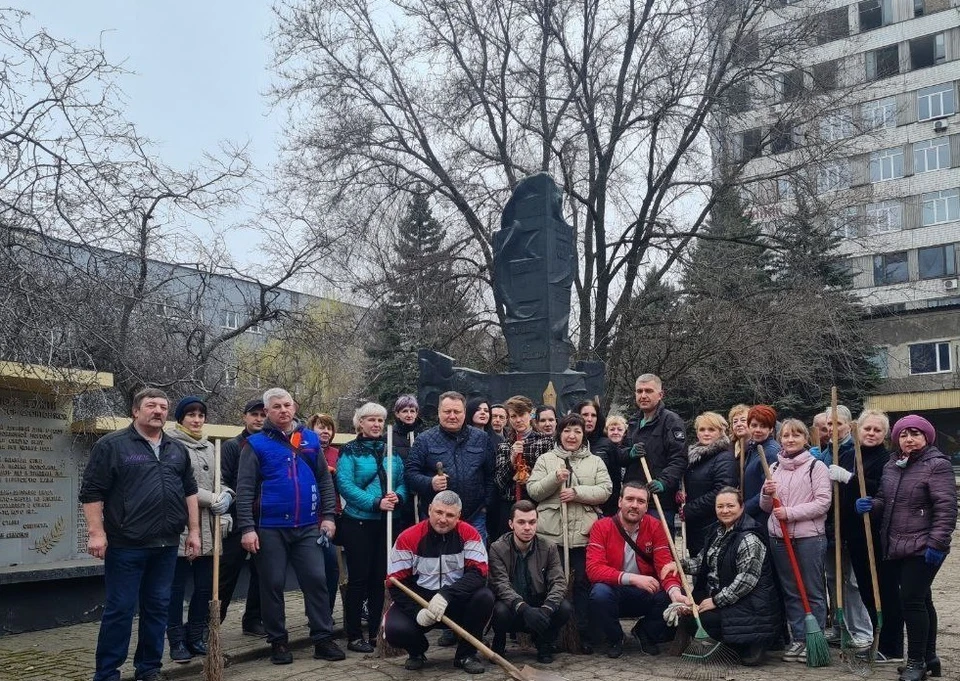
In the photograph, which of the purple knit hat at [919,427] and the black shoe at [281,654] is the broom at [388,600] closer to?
the black shoe at [281,654]

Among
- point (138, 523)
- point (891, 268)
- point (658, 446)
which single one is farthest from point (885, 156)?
point (138, 523)

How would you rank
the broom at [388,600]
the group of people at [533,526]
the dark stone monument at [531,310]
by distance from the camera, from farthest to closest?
1. the dark stone monument at [531,310]
2. the broom at [388,600]
3. the group of people at [533,526]

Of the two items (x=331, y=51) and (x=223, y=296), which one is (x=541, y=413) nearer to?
(x=223, y=296)

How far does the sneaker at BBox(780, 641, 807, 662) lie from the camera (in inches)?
256

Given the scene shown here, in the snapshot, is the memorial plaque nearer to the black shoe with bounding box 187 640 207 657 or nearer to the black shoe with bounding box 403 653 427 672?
the black shoe with bounding box 187 640 207 657

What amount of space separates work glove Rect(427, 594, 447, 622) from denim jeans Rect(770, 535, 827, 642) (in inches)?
95.5

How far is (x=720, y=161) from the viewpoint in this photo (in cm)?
1994

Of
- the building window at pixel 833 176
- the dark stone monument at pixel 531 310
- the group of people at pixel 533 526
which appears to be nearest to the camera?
the group of people at pixel 533 526

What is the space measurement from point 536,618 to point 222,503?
2.45 meters

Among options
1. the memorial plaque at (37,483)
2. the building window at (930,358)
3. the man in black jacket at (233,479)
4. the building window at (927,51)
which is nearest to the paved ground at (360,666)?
the man in black jacket at (233,479)

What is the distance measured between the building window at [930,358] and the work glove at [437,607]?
35985 mm

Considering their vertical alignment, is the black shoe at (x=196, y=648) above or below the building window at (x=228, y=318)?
below

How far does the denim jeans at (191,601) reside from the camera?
7.07 m

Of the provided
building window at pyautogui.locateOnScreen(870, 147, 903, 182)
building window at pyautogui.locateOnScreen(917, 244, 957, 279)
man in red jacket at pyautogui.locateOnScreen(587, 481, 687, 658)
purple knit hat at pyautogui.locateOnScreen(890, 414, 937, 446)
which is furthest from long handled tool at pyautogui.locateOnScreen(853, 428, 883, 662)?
building window at pyautogui.locateOnScreen(870, 147, 903, 182)
